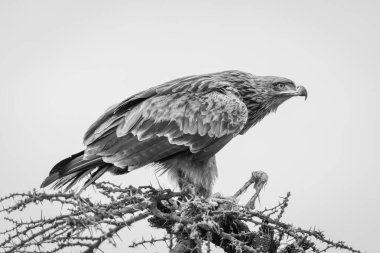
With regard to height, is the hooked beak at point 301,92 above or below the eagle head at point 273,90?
below

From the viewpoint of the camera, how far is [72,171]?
6.95 meters

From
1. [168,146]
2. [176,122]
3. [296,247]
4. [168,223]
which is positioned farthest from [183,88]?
[296,247]

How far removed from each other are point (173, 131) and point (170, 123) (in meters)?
0.18

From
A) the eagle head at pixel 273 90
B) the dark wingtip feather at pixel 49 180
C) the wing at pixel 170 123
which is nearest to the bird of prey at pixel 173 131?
the wing at pixel 170 123

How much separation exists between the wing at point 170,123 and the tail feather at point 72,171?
1.17 feet

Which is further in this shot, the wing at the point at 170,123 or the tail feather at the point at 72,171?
the wing at the point at 170,123

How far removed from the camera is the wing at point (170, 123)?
7777 millimetres

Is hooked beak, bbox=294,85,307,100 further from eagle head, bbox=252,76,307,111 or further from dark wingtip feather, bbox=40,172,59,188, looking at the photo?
dark wingtip feather, bbox=40,172,59,188

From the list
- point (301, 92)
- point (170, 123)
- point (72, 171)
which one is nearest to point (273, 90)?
point (301, 92)

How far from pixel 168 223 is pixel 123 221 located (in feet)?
3.91

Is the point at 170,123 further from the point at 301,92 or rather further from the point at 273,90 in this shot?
the point at 301,92

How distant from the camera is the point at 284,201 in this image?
19.3 ft

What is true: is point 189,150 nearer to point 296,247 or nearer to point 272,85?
point 272,85

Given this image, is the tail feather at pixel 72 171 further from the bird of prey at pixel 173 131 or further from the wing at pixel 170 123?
the wing at pixel 170 123
